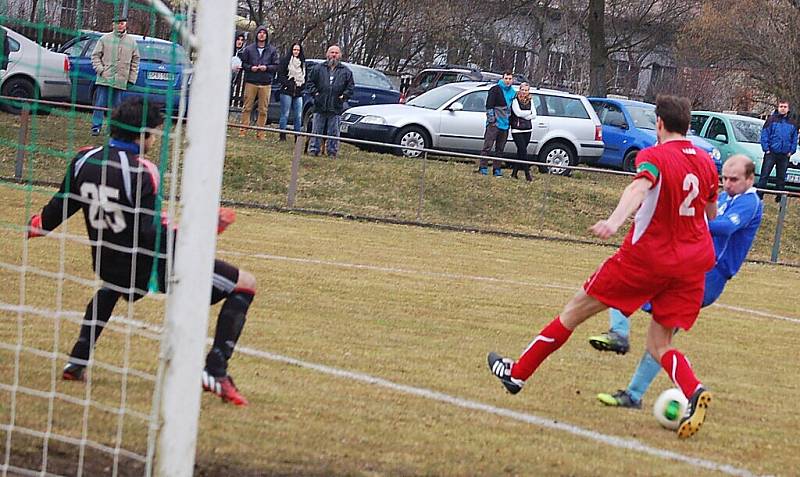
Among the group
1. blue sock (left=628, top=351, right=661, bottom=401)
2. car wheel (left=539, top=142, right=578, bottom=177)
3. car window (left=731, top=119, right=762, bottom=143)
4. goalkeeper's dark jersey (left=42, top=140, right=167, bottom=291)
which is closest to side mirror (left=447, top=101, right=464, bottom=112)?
car wheel (left=539, top=142, right=578, bottom=177)

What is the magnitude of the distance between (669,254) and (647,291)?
238 mm

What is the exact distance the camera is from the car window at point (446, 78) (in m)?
27.1

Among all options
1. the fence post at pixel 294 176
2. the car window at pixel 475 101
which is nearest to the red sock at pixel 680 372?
the fence post at pixel 294 176

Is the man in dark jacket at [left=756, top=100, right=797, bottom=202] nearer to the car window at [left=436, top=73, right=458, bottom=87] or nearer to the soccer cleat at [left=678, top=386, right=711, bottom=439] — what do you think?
the car window at [left=436, top=73, right=458, bottom=87]

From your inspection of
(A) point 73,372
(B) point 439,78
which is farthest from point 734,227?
(B) point 439,78

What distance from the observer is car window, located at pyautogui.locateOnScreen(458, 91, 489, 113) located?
72.0 ft

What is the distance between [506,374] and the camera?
22.5 ft

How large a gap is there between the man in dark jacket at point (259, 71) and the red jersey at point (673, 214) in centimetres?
1435

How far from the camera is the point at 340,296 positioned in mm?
→ 10391

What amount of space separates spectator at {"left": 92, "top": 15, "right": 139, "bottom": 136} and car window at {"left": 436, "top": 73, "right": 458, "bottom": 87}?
549 inches

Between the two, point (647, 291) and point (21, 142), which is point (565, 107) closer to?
point (21, 142)

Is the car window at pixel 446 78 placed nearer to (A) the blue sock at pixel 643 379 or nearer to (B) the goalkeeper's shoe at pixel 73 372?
(A) the blue sock at pixel 643 379

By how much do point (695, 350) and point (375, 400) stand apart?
12.2 ft

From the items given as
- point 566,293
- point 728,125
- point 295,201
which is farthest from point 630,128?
point 566,293
